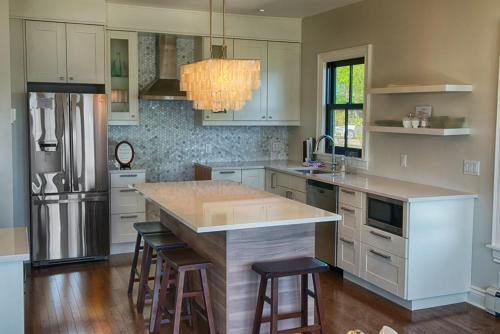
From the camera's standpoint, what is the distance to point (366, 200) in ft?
15.2

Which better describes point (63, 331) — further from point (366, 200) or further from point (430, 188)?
point (430, 188)

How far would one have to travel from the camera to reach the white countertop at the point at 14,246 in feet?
8.63

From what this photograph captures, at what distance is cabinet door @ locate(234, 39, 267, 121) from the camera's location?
6.61 m

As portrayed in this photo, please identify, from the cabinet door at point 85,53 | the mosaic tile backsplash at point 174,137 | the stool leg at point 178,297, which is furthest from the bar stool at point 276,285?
the mosaic tile backsplash at point 174,137

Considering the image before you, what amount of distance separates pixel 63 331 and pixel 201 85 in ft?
6.76

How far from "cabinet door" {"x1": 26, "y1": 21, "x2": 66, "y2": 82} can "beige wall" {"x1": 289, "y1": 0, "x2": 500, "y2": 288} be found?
295cm

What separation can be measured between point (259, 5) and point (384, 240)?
9.86ft

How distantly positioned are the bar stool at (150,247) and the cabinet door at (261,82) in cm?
275

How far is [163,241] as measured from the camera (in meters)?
4.03

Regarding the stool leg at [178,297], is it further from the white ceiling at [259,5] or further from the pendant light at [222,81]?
the white ceiling at [259,5]

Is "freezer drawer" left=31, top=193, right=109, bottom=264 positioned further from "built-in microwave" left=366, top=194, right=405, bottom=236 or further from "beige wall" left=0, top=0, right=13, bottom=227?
"built-in microwave" left=366, top=194, right=405, bottom=236

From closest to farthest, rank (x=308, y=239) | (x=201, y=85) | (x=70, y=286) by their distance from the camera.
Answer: (x=308, y=239) < (x=201, y=85) < (x=70, y=286)

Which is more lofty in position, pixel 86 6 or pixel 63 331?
pixel 86 6

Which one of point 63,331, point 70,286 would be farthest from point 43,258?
point 63,331
